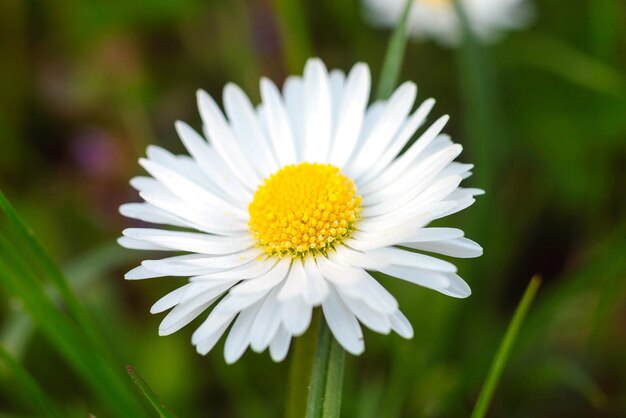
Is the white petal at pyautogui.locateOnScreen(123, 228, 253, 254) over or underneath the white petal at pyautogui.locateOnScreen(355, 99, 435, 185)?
underneath

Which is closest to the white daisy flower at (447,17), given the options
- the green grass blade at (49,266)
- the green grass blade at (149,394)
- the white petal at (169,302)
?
the green grass blade at (49,266)

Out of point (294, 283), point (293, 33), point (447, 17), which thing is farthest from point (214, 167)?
point (447, 17)

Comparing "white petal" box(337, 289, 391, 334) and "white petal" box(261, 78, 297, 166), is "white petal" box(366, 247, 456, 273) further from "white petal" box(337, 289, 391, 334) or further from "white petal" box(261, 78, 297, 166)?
"white petal" box(261, 78, 297, 166)

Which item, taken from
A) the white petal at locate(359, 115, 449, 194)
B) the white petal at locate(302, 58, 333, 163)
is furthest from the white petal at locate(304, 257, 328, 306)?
the white petal at locate(302, 58, 333, 163)

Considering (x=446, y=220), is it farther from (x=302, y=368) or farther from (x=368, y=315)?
(x=368, y=315)

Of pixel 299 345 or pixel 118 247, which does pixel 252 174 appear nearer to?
pixel 299 345

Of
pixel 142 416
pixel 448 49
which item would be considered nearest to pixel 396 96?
pixel 142 416
